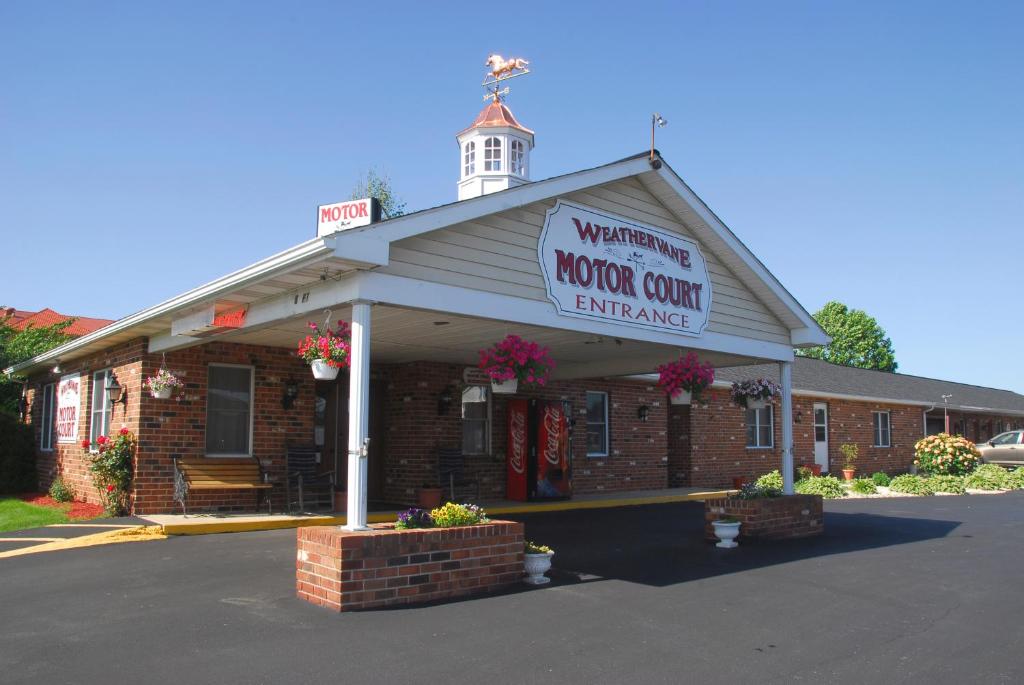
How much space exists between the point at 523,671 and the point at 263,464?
826cm

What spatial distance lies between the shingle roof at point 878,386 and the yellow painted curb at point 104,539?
1315cm

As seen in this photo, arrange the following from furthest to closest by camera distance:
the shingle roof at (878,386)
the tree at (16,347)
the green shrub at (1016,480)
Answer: the shingle roof at (878,386) < the green shrub at (1016,480) < the tree at (16,347)

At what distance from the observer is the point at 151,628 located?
6.01 metres

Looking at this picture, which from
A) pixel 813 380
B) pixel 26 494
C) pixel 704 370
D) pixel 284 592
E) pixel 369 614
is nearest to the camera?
pixel 369 614

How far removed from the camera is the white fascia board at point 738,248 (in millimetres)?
10625

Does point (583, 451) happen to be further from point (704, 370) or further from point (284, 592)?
point (284, 592)

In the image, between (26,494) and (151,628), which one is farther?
(26,494)

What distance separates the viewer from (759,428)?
2189 cm

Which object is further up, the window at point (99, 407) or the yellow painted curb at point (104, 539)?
the window at point (99, 407)

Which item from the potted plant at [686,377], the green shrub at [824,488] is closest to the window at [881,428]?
the green shrub at [824,488]

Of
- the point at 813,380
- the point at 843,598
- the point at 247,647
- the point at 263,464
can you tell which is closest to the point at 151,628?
the point at 247,647

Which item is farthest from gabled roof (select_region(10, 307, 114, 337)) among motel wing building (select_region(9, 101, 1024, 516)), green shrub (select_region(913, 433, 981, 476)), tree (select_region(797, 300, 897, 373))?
tree (select_region(797, 300, 897, 373))

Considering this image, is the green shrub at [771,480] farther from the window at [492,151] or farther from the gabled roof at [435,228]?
the window at [492,151]

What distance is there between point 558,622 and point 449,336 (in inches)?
218
